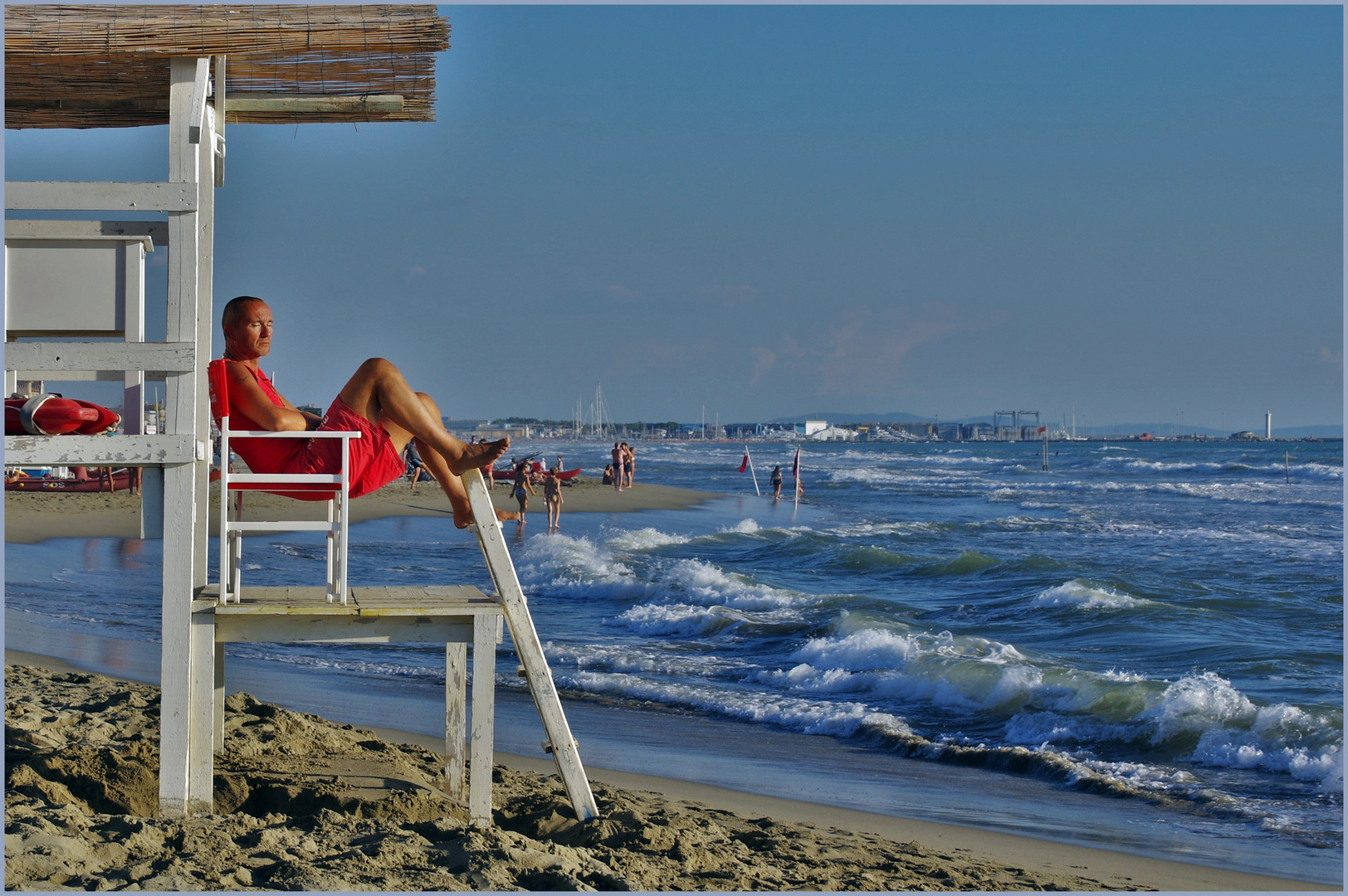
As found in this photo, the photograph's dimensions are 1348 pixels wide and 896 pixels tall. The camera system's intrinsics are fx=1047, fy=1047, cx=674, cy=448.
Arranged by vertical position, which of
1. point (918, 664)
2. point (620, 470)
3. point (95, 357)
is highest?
point (95, 357)

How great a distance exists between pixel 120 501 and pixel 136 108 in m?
21.8

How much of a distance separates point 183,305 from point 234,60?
1107 mm

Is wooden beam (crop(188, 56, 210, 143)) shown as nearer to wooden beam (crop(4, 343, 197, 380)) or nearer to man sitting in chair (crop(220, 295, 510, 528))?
man sitting in chair (crop(220, 295, 510, 528))

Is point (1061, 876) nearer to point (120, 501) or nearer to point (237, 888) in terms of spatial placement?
point (237, 888)

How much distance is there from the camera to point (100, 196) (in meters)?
4.14

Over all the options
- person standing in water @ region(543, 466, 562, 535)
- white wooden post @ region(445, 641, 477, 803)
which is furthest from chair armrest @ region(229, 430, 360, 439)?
person standing in water @ region(543, 466, 562, 535)

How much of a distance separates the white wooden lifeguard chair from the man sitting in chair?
0.14m

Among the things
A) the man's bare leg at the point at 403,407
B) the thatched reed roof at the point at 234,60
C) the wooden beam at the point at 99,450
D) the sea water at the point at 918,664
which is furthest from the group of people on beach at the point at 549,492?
the wooden beam at the point at 99,450

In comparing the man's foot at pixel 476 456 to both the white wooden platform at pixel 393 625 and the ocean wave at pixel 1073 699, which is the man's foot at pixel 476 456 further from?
the ocean wave at pixel 1073 699

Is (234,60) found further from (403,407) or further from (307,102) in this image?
(403,407)

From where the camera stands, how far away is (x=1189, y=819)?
20.1ft

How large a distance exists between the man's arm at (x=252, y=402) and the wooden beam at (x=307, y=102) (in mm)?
1249

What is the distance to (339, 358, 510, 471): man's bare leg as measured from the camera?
4.36m

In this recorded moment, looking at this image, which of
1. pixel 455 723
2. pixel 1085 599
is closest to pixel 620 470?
pixel 1085 599
